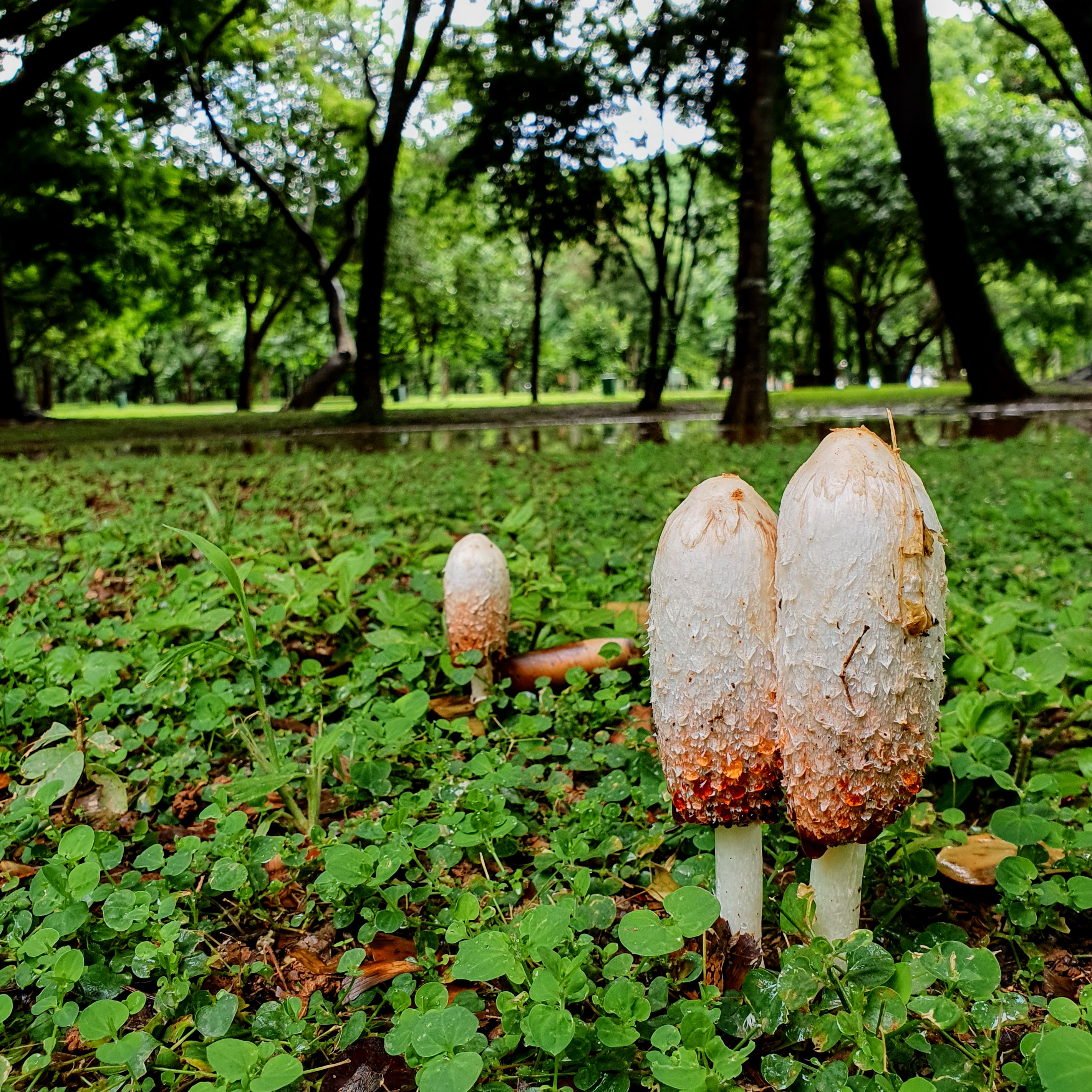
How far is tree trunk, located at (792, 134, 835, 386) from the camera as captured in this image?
18.7 meters

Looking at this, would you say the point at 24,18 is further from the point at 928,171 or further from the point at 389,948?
the point at 389,948

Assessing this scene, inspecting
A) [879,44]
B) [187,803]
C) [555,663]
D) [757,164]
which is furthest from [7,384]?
[555,663]

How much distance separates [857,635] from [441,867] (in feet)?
3.07

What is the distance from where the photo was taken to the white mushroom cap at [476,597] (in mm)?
2139

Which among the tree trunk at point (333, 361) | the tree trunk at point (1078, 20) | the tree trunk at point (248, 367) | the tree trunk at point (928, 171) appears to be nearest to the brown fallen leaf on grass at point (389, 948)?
the tree trunk at point (928, 171)

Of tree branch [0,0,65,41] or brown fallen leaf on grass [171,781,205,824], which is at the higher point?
tree branch [0,0,65,41]

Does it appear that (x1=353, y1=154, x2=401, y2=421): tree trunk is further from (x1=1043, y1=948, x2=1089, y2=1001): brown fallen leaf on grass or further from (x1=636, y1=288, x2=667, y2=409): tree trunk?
(x1=1043, y1=948, x2=1089, y2=1001): brown fallen leaf on grass

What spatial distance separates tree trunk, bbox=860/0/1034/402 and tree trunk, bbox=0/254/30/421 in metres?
14.5

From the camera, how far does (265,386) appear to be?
45844mm

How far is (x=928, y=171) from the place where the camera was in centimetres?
936

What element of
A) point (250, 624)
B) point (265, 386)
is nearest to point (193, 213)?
point (250, 624)

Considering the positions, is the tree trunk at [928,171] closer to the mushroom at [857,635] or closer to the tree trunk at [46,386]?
the mushroom at [857,635]

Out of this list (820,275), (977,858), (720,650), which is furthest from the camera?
(820,275)

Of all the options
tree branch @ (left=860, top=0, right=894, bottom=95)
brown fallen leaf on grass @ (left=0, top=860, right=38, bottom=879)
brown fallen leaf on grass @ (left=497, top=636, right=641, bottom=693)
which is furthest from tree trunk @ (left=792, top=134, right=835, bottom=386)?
brown fallen leaf on grass @ (left=0, top=860, right=38, bottom=879)
